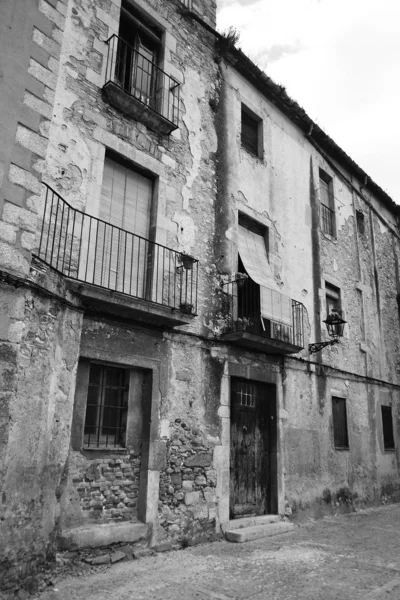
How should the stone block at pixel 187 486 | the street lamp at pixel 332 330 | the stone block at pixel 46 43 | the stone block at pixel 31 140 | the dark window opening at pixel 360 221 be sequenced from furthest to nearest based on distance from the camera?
1. the dark window opening at pixel 360 221
2. the street lamp at pixel 332 330
3. the stone block at pixel 187 486
4. the stone block at pixel 46 43
5. the stone block at pixel 31 140

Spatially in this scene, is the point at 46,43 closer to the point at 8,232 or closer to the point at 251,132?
the point at 8,232

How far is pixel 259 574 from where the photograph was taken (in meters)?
5.52

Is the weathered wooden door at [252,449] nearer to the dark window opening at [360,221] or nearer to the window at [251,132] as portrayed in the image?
the window at [251,132]

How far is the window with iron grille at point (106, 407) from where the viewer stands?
619 centimetres

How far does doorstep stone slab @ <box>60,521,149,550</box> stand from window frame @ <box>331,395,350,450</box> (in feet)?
18.7

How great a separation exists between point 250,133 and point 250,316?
424 centimetres

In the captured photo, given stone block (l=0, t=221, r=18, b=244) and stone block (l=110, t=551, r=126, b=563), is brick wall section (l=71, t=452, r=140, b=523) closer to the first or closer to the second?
stone block (l=110, t=551, r=126, b=563)

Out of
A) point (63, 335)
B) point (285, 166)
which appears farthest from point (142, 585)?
point (285, 166)

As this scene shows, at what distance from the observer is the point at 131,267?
668 cm

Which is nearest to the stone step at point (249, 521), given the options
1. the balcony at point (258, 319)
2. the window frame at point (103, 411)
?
the window frame at point (103, 411)

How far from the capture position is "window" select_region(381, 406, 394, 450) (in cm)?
1251

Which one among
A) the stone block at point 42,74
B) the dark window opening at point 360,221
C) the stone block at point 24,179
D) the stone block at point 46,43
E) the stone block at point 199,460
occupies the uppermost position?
the dark window opening at point 360,221

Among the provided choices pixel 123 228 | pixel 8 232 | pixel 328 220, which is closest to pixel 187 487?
pixel 123 228

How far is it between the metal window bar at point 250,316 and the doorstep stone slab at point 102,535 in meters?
3.40
